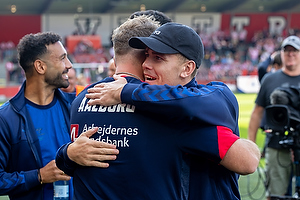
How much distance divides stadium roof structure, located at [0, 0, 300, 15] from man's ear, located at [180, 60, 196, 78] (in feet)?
105

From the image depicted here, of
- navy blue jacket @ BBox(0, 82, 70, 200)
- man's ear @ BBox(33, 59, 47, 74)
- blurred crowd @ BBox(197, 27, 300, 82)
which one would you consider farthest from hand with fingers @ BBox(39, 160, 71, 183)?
blurred crowd @ BBox(197, 27, 300, 82)

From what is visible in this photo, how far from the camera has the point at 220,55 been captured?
114 ft

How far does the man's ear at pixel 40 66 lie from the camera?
3.25 meters

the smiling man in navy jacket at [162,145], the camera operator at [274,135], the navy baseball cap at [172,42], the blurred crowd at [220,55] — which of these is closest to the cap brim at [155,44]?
the navy baseball cap at [172,42]

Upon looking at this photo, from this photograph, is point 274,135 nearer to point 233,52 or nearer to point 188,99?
point 188,99

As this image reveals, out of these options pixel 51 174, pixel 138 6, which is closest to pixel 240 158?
pixel 51 174

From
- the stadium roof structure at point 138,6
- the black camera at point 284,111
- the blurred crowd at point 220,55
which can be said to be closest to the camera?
the black camera at point 284,111

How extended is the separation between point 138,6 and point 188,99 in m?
35.4

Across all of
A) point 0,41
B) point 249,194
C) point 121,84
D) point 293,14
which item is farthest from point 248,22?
point 121,84

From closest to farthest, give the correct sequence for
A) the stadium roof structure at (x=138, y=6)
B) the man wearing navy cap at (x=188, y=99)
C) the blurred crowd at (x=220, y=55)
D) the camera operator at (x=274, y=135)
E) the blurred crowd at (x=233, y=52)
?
the man wearing navy cap at (x=188, y=99)
the camera operator at (x=274, y=135)
the blurred crowd at (x=220, y=55)
the blurred crowd at (x=233, y=52)
the stadium roof structure at (x=138, y=6)

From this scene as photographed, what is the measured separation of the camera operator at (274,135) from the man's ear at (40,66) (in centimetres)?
313

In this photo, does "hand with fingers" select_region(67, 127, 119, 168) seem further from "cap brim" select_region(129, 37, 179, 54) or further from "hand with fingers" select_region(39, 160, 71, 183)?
"hand with fingers" select_region(39, 160, 71, 183)

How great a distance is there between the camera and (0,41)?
113 feet

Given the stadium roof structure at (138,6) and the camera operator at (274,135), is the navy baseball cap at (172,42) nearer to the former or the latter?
the camera operator at (274,135)
